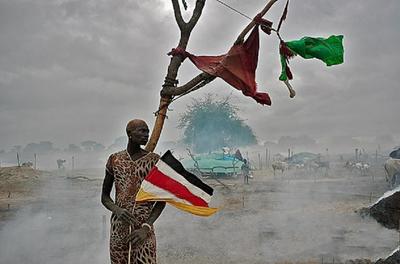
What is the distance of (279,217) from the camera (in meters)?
12.3

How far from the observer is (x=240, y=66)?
2.83m

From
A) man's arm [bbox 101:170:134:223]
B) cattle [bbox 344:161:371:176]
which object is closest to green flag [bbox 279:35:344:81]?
man's arm [bbox 101:170:134:223]

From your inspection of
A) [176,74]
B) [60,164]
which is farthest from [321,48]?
[60,164]

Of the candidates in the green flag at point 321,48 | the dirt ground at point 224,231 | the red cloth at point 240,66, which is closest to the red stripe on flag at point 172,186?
the red cloth at point 240,66

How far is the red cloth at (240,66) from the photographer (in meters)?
2.79

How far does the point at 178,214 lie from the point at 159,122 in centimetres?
982

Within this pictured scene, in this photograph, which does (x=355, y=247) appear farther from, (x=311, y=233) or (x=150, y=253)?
(x=150, y=253)

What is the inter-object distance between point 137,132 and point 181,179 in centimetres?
40

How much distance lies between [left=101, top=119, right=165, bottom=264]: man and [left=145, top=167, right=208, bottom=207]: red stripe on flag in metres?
0.11

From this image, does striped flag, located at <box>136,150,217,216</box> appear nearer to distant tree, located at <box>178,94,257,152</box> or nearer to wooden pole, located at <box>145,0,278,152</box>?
wooden pole, located at <box>145,0,278,152</box>

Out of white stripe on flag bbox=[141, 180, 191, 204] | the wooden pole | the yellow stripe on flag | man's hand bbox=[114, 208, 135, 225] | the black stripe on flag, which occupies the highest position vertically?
the wooden pole

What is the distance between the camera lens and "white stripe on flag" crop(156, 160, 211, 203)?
2.69m

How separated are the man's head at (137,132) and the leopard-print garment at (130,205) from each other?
0.36 feet

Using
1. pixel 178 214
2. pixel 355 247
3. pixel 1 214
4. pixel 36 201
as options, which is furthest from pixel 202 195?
pixel 36 201
